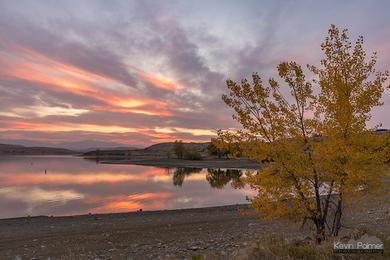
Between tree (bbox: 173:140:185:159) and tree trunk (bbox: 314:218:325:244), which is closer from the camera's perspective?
tree trunk (bbox: 314:218:325:244)

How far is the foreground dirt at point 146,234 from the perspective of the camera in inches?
598

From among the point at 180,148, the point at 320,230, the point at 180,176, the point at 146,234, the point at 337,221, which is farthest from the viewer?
the point at 180,148

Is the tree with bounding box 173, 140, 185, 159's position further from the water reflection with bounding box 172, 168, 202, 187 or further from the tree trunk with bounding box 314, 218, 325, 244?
the tree trunk with bounding box 314, 218, 325, 244

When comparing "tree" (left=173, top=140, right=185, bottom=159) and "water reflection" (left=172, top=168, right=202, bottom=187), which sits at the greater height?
"tree" (left=173, top=140, right=185, bottom=159)

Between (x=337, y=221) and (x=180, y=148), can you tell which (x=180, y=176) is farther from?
(x=180, y=148)

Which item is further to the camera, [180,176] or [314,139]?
[180,176]

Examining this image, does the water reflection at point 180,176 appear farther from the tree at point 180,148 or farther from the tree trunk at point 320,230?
the tree at point 180,148

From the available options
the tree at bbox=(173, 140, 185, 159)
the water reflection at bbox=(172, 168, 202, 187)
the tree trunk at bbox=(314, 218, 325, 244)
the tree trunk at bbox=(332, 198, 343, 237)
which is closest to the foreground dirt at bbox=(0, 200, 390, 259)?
the tree trunk at bbox=(332, 198, 343, 237)

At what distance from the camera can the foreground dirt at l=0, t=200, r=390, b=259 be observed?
1519cm

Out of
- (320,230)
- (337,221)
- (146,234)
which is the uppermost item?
(337,221)

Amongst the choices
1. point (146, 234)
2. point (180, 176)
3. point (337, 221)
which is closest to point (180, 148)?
point (180, 176)

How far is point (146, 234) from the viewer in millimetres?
19266

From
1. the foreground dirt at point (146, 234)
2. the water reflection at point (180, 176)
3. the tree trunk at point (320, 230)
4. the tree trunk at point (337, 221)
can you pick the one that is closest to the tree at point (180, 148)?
the water reflection at point (180, 176)

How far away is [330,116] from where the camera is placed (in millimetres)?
11438
